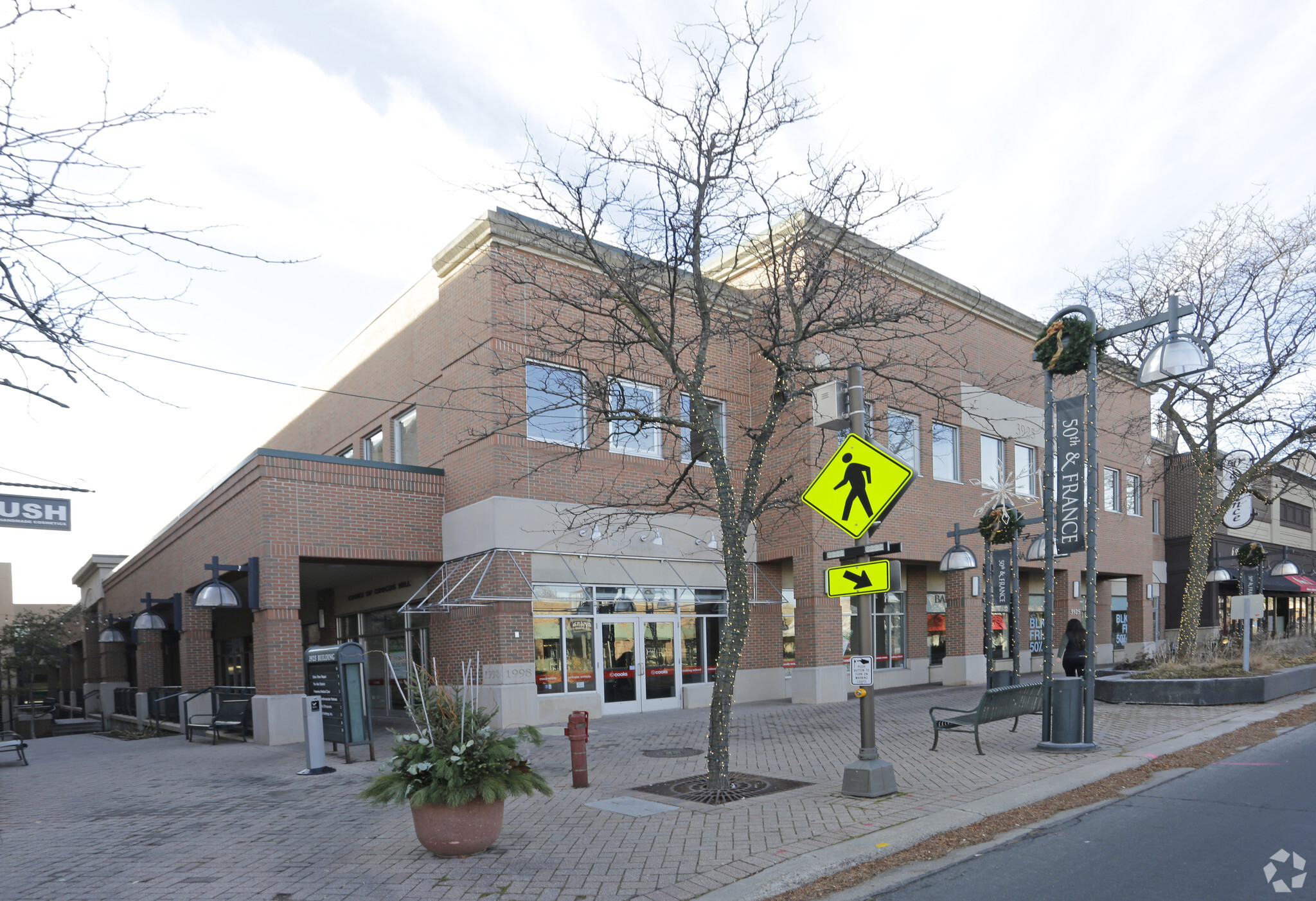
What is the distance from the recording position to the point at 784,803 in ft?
28.1

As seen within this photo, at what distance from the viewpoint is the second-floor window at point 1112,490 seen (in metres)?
31.2

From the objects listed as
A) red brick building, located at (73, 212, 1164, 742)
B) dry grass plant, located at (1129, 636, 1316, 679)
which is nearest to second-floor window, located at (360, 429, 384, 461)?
red brick building, located at (73, 212, 1164, 742)

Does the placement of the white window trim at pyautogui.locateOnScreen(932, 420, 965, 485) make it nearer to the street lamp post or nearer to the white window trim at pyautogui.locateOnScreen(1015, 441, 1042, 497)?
the white window trim at pyautogui.locateOnScreen(1015, 441, 1042, 497)

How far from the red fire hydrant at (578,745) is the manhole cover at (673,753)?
2486 millimetres

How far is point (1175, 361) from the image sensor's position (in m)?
9.52

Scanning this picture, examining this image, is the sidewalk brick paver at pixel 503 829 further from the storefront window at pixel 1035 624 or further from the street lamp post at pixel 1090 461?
the storefront window at pixel 1035 624

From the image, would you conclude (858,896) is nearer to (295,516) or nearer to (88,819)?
(88,819)

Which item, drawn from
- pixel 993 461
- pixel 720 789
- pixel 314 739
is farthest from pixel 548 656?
pixel 993 461

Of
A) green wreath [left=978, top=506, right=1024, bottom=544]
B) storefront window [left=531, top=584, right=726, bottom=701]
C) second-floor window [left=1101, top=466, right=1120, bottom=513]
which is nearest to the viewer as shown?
storefront window [left=531, top=584, right=726, bottom=701]

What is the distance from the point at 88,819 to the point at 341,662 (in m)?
3.58

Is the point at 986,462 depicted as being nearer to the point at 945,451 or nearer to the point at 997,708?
the point at 945,451

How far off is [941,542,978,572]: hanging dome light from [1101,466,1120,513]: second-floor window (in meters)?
15.0

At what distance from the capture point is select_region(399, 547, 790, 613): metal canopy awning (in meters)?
16.3

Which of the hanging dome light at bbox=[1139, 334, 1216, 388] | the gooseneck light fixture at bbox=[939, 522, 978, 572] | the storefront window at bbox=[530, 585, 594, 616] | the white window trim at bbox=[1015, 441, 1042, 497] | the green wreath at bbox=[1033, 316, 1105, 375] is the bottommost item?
the storefront window at bbox=[530, 585, 594, 616]
